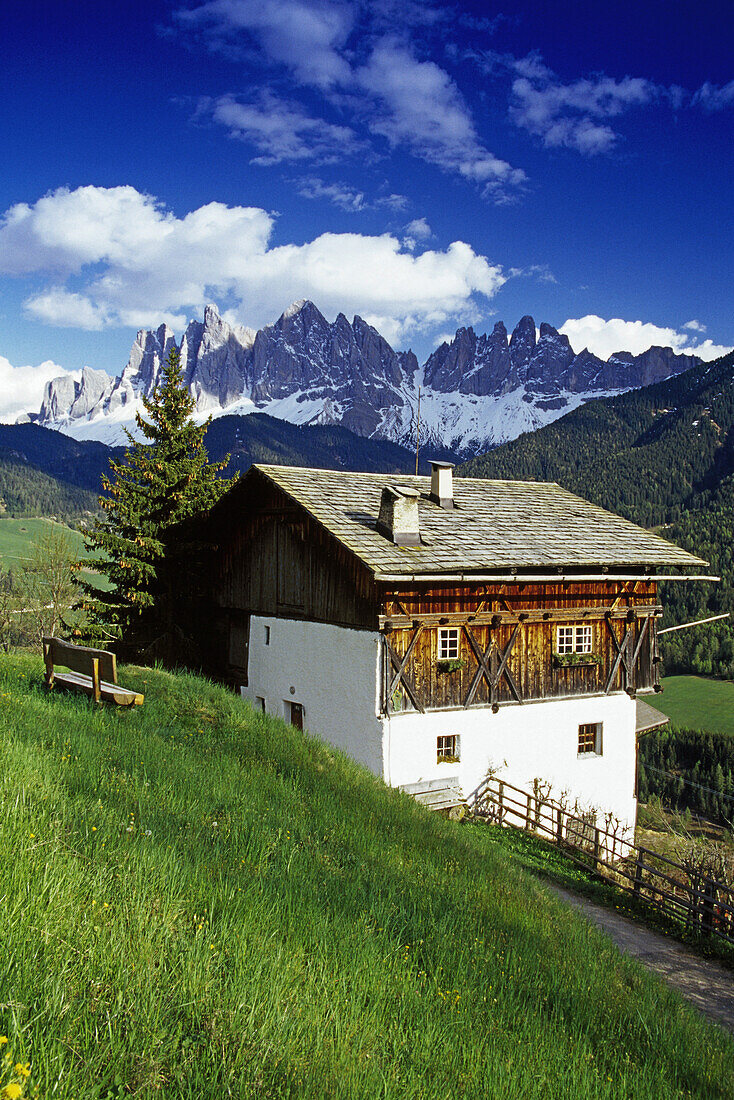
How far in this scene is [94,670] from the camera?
10.7 metres

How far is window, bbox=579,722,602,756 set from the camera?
2062cm

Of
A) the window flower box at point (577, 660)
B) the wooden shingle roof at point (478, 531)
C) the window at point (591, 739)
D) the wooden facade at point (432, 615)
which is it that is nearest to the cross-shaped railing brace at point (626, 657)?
the wooden facade at point (432, 615)

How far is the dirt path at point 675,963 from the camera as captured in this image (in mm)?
9328

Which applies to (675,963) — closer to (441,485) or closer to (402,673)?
(402,673)

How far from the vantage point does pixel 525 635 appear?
19.4m

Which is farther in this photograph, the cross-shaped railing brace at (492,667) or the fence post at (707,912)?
the cross-shaped railing brace at (492,667)

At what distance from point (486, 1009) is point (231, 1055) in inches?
89.4

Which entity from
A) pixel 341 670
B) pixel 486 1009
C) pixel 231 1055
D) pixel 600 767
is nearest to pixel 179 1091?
pixel 231 1055

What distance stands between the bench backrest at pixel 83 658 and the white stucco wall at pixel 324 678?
7.68 meters

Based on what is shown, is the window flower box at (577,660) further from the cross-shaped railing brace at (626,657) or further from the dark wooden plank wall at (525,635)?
the cross-shaped railing brace at (626,657)

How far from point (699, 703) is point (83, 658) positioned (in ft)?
390

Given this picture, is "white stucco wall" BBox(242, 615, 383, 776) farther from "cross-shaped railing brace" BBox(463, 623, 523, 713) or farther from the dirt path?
the dirt path

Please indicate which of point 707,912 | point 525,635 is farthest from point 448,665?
point 707,912

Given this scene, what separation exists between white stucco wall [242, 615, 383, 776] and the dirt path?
6042 millimetres
